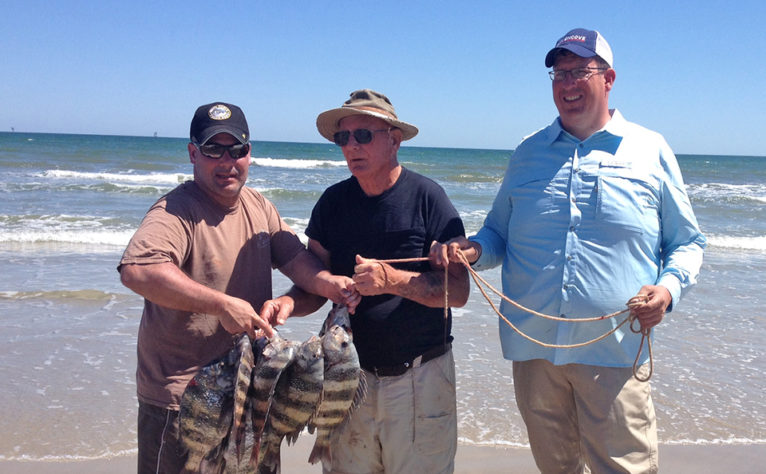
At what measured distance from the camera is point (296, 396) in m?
3.16

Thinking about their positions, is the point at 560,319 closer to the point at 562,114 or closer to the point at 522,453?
the point at 562,114

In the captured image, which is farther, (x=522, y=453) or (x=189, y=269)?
(x=522, y=453)

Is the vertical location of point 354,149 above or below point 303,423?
above

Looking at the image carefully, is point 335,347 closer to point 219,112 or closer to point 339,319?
point 339,319

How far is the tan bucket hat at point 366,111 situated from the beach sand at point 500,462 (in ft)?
9.20

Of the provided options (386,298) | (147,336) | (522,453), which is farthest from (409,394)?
(522,453)

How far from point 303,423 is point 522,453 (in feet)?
8.96

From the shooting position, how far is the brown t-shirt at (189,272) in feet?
10.4

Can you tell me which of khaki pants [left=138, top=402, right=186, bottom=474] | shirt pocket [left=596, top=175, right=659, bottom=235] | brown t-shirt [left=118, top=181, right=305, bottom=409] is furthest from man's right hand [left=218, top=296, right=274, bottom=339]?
shirt pocket [left=596, top=175, right=659, bottom=235]

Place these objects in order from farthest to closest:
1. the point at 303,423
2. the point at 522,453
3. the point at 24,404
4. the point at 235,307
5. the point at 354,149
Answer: the point at 24,404, the point at 522,453, the point at 354,149, the point at 303,423, the point at 235,307

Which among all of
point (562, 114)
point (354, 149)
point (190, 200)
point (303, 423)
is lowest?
point (303, 423)

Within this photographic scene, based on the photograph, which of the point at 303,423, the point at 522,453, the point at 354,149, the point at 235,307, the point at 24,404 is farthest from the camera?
the point at 24,404

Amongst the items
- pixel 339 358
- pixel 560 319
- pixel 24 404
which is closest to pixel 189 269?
pixel 339 358

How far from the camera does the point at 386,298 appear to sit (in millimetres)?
3586
